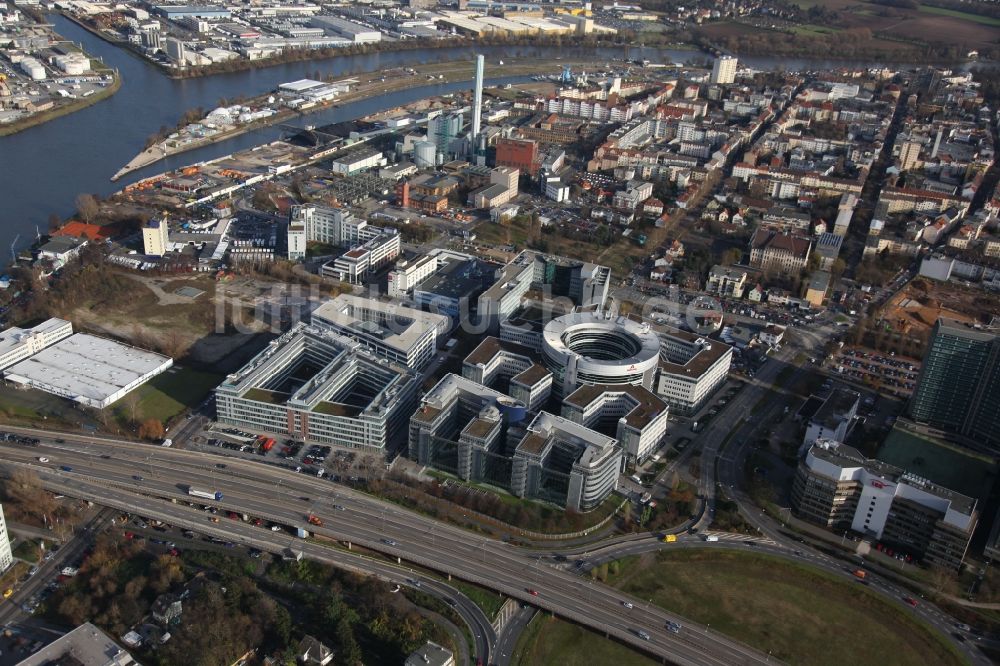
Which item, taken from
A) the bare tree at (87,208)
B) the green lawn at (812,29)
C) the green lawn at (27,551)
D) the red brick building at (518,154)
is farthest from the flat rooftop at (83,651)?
the green lawn at (812,29)

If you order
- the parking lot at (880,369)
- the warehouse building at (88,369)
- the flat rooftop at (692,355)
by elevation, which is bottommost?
the warehouse building at (88,369)

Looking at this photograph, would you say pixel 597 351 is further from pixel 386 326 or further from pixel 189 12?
pixel 189 12

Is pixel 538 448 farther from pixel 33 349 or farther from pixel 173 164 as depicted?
pixel 173 164

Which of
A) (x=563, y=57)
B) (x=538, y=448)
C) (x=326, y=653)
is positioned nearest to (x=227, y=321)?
(x=538, y=448)

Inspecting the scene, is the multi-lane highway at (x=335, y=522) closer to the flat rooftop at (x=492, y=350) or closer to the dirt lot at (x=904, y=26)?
the flat rooftop at (x=492, y=350)

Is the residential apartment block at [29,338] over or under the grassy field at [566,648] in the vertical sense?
over

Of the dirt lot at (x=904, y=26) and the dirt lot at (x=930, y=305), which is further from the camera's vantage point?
the dirt lot at (x=904, y=26)
